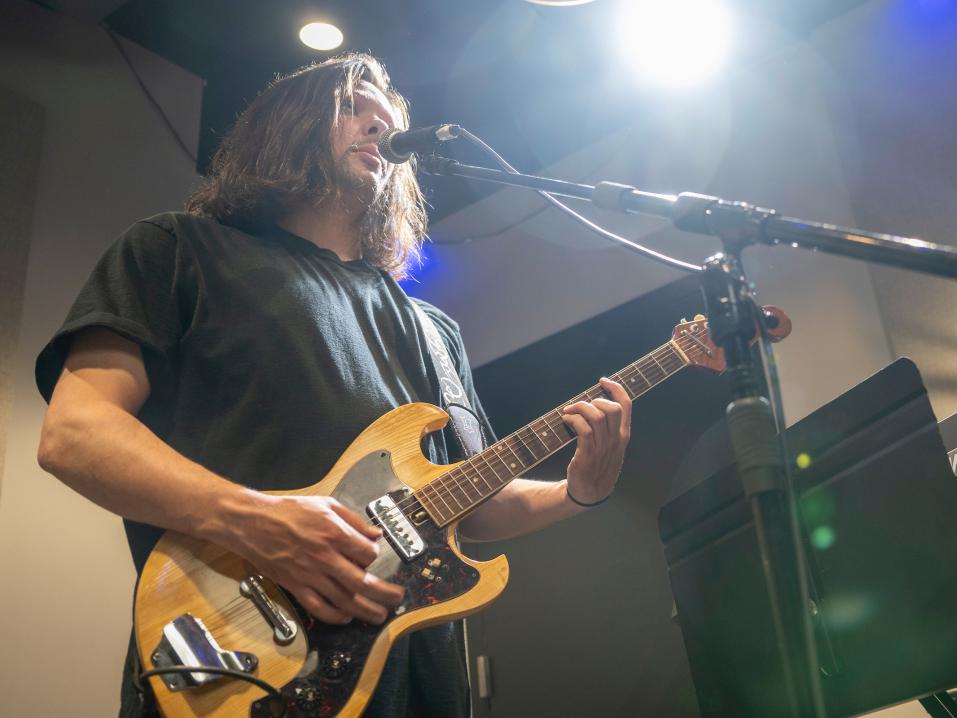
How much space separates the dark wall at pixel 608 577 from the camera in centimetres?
319

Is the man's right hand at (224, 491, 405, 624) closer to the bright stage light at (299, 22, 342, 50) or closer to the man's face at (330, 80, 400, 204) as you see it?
the man's face at (330, 80, 400, 204)

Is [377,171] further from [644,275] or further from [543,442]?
[644,275]

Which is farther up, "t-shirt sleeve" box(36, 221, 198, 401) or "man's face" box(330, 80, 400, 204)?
"man's face" box(330, 80, 400, 204)

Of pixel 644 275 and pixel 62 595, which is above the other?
pixel 644 275

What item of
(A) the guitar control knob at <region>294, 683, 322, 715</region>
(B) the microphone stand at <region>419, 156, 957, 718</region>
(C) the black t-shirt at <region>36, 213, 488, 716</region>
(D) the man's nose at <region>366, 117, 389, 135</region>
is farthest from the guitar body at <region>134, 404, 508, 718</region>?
(D) the man's nose at <region>366, 117, 389, 135</region>

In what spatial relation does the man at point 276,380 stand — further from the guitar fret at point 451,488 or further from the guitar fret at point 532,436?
the guitar fret at point 451,488

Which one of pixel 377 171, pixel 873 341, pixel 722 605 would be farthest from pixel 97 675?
pixel 873 341

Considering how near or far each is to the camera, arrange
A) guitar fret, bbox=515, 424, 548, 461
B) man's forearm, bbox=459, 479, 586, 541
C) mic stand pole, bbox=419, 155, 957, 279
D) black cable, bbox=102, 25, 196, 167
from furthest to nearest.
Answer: black cable, bbox=102, 25, 196, 167 → man's forearm, bbox=459, 479, 586, 541 → guitar fret, bbox=515, 424, 548, 461 → mic stand pole, bbox=419, 155, 957, 279

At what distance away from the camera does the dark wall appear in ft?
10.5

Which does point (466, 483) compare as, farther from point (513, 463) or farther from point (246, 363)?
point (246, 363)

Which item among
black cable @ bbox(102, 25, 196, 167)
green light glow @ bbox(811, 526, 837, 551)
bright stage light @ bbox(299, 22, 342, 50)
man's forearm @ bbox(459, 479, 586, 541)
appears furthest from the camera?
black cable @ bbox(102, 25, 196, 167)

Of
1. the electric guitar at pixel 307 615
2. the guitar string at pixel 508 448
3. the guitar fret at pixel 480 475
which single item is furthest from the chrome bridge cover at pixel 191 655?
the guitar fret at pixel 480 475

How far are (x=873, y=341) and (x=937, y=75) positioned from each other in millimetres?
980

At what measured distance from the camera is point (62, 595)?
262 cm
